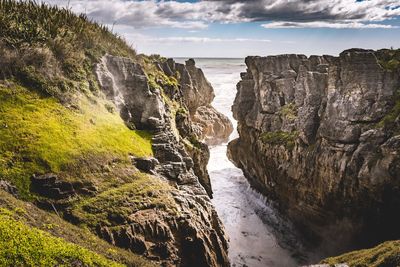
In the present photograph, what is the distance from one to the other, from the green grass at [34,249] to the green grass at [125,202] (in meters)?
3.09

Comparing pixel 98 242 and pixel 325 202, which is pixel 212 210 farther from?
pixel 325 202

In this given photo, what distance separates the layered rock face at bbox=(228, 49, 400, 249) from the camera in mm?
23266

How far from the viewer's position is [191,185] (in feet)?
62.2

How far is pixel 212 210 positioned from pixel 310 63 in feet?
71.5

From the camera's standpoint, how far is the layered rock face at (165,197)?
14.7m

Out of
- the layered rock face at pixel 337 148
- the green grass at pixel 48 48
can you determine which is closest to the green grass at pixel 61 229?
the green grass at pixel 48 48

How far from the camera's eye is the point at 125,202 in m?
15.2

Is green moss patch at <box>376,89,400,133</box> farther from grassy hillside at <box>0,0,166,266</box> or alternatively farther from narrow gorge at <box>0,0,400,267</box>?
grassy hillside at <box>0,0,166,266</box>

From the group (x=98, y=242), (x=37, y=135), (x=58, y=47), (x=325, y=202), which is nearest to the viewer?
(x=98, y=242)

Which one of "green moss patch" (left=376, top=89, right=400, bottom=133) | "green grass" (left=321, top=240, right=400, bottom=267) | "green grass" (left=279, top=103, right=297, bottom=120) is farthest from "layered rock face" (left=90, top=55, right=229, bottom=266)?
"green moss patch" (left=376, top=89, right=400, bottom=133)

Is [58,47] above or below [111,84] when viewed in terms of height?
above

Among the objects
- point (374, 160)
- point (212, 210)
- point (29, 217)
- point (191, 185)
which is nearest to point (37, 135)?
point (29, 217)

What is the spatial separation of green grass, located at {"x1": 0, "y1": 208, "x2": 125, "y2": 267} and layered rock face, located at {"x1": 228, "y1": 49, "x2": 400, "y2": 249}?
18.8m

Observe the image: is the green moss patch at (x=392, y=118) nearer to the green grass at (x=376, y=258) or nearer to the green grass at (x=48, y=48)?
the green grass at (x=376, y=258)
